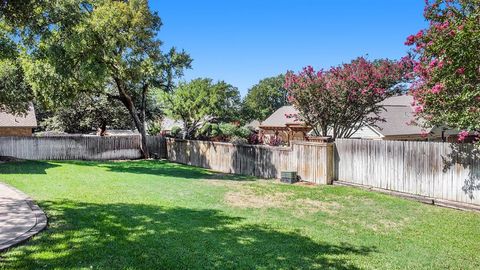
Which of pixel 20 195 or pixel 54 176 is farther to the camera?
pixel 54 176

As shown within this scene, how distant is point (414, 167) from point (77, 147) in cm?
1869

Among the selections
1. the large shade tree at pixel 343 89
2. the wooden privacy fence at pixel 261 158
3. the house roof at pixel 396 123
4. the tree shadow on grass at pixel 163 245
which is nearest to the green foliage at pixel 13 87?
the wooden privacy fence at pixel 261 158

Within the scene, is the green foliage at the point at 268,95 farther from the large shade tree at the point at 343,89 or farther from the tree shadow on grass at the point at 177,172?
the large shade tree at the point at 343,89

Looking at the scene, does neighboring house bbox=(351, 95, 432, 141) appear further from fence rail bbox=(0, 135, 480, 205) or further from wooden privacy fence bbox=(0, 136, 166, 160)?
wooden privacy fence bbox=(0, 136, 166, 160)

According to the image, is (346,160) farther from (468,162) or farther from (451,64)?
(451,64)

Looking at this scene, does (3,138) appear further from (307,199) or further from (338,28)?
(338,28)

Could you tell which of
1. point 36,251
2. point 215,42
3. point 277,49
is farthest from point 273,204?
point 277,49

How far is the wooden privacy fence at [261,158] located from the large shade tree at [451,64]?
4.28m

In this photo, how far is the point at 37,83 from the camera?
54.6 feet

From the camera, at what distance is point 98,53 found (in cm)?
1672

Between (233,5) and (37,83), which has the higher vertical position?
(233,5)

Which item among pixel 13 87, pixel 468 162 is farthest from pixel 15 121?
pixel 468 162

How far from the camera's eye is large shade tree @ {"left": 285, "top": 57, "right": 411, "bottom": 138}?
14.3m

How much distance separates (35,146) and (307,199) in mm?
17033
